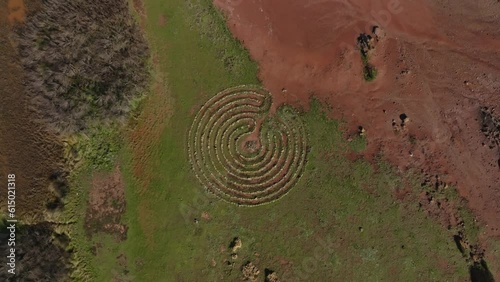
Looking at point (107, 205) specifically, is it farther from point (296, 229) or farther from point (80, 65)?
point (296, 229)

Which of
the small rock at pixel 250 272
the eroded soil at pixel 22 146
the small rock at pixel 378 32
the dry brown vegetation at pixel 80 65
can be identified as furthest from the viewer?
the small rock at pixel 378 32

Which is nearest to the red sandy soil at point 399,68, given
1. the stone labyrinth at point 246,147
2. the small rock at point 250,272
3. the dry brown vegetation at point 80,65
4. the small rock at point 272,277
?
the stone labyrinth at point 246,147

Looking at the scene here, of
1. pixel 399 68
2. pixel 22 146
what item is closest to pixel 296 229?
pixel 399 68

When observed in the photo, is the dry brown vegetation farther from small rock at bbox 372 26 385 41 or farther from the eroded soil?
small rock at bbox 372 26 385 41

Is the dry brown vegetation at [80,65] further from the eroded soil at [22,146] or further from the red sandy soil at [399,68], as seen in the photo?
the red sandy soil at [399,68]

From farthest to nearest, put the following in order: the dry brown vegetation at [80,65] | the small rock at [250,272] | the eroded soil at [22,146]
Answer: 1. the eroded soil at [22,146]
2. the small rock at [250,272]
3. the dry brown vegetation at [80,65]

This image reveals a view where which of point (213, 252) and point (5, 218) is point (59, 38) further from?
point (213, 252)
